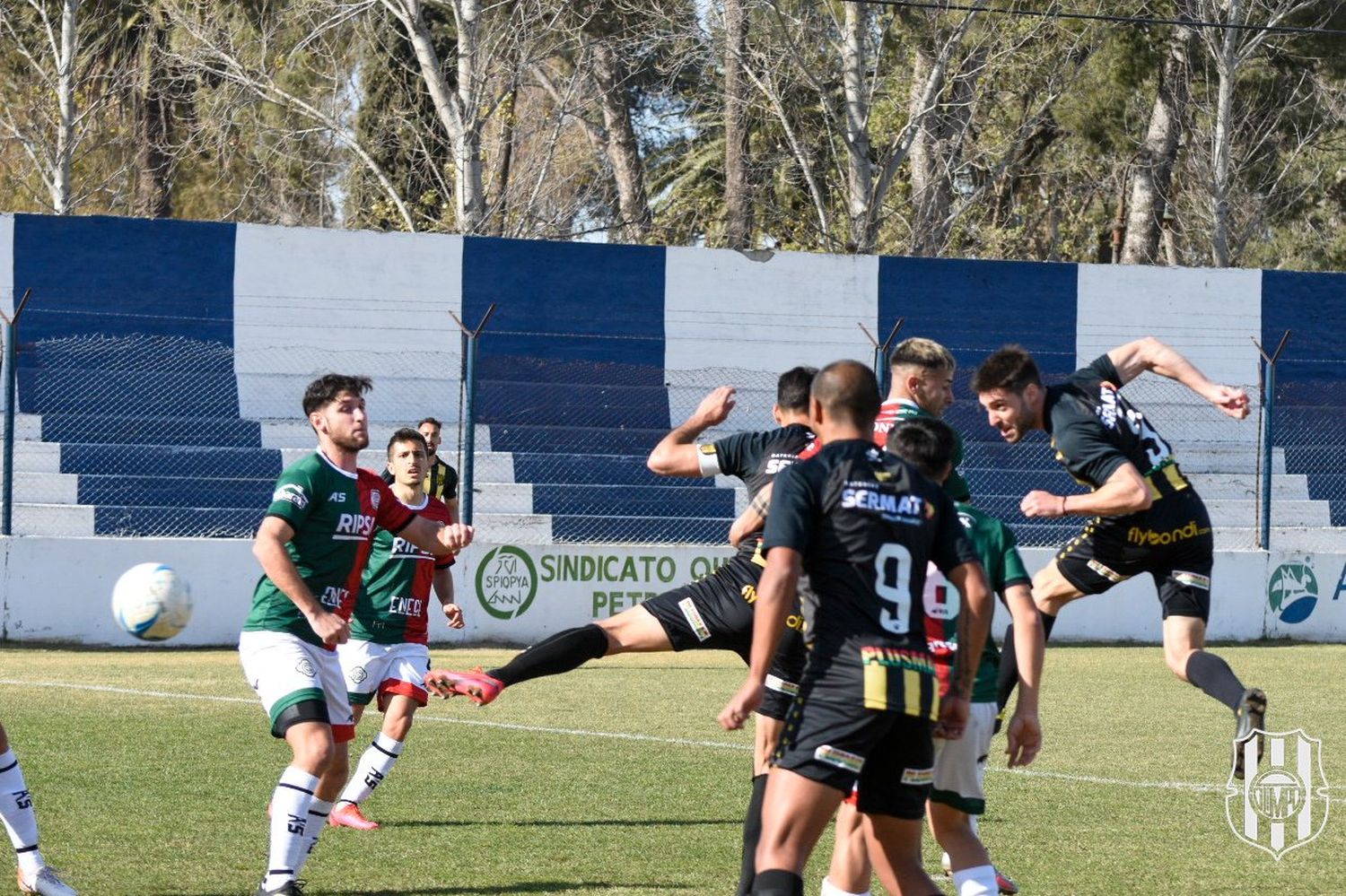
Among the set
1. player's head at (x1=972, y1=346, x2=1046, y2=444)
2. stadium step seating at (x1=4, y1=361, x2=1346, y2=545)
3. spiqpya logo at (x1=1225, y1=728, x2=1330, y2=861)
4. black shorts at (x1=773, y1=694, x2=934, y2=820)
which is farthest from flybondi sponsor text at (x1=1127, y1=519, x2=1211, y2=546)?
stadium step seating at (x1=4, y1=361, x2=1346, y2=545)

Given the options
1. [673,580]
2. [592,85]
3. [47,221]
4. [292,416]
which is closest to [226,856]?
[673,580]

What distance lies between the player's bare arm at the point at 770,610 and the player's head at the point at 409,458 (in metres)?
4.56

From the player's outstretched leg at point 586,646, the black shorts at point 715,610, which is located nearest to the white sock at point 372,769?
the player's outstretched leg at point 586,646

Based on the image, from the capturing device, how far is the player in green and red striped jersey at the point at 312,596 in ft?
21.0

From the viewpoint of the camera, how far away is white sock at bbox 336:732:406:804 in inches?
330

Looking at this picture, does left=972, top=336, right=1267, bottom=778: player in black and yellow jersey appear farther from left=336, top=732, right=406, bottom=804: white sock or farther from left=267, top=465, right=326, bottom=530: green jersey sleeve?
left=336, top=732, right=406, bottom=804: white sock

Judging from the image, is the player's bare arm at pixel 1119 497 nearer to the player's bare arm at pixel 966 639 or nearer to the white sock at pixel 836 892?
the player's bare arm at pixel 966 639

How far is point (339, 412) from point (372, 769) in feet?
7.94

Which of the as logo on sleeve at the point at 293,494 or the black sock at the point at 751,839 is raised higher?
the as logo on sleeve at the point at 293,494

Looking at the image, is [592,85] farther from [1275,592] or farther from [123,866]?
[123,866]

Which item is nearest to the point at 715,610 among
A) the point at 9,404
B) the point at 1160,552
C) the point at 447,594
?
the point at 1160,552

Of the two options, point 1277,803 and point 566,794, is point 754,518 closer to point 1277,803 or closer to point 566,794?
point 566,794

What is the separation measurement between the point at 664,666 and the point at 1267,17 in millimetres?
21652

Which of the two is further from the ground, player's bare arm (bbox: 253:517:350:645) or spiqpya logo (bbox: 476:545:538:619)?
player's bare arm (bbox: 253:517:350:645)
